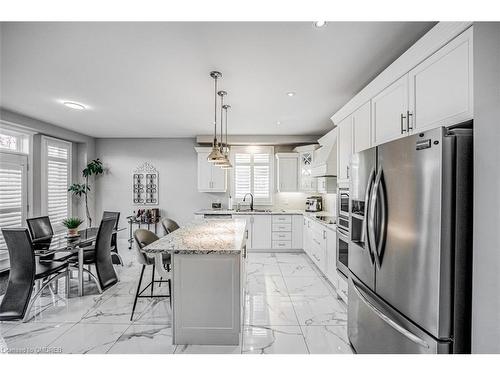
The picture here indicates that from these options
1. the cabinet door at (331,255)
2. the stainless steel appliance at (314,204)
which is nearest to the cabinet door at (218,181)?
the stainless steel appliance at (314,204)

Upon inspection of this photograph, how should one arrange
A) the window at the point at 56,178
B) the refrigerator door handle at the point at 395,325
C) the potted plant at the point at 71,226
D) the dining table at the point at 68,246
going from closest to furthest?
1. the refrigerator door handle at the point at 395,325
2. the dining table at the point at 68,246
3. the potted plant at the point at 71,226
4. the window at the point at 56,178

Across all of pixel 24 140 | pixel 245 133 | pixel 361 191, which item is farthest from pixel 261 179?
pixel 24 140

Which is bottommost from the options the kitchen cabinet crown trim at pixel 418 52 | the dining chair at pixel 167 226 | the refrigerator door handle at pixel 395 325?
the refrigerator door handle at pixel 395 325

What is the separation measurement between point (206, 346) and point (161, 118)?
3571mm

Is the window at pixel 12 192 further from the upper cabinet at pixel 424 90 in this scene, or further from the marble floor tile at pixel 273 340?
the upper cabinet at pixel 424 90

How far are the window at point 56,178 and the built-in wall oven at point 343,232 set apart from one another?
5476 mm

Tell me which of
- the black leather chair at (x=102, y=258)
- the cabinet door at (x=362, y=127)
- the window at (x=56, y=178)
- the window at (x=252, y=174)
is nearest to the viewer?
the cabinet door at (x=362, y=127)

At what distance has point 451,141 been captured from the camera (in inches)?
48.1

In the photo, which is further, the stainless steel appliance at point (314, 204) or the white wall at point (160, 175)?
the white wall at point (160, 175)

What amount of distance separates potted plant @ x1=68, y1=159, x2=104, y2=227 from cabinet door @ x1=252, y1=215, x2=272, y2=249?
389cm

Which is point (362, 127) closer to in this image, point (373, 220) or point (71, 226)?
point (373, 220)

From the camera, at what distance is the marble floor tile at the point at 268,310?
245 cm

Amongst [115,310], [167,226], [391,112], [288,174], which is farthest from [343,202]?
[115,310]
